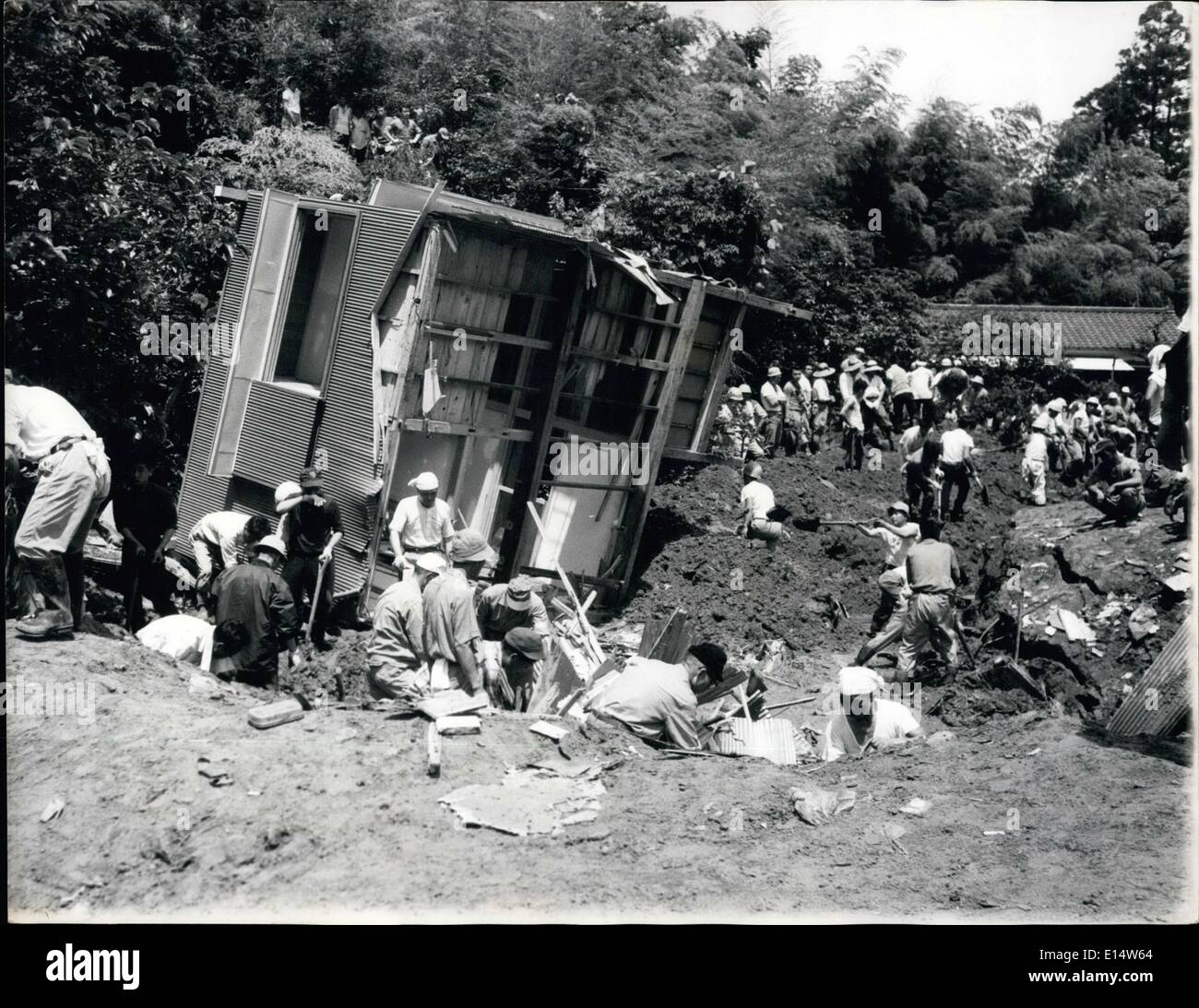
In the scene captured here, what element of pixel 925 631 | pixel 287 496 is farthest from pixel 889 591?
pixel 287 496

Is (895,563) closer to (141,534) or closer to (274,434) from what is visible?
(274,434)

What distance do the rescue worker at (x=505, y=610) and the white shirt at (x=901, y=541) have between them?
12.1ft

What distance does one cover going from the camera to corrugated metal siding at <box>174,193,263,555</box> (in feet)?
34.4

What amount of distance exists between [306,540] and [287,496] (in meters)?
0.51

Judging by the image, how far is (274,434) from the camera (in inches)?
407

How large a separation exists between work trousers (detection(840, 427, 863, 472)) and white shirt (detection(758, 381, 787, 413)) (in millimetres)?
983

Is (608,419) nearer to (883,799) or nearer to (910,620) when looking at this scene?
(910,620)

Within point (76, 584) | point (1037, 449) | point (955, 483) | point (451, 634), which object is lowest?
point (76, 584)

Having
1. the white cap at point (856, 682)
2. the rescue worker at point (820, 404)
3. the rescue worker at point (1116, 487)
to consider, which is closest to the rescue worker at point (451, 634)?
the white cap at point (856, 682)

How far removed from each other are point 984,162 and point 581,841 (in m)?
18.8

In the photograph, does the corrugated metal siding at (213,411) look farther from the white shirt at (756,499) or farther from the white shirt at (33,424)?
A: the white shirt at (756,499)

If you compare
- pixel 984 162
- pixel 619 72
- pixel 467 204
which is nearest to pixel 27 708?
pixel 467 204

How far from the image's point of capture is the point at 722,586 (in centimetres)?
1211

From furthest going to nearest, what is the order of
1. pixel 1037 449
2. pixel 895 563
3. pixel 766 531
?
pixel 1037 449
pixel 766 531
pixel 895 563
